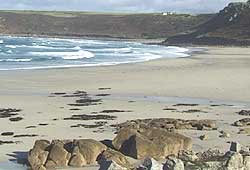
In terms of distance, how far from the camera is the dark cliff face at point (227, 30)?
3706 inches

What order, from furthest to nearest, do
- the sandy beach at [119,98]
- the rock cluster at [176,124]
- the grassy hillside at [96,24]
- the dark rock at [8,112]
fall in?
the grassy hillside at [96,24] < the dark rock at [8,112] < the rock cluster at [176,124] < the sandy beach at [119,98]

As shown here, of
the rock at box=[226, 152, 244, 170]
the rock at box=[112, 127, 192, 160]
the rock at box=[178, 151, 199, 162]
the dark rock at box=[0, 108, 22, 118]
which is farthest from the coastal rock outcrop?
the dark rock at box=[0, 108, 22, 118]

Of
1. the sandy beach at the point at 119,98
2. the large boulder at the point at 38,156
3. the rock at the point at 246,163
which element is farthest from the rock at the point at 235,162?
the large boulder at the point at 38,156

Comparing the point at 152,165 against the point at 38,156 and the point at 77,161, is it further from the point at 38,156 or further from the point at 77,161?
the point at 38,156

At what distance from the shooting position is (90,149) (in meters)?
11.9

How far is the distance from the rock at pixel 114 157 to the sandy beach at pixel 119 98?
7.05ft

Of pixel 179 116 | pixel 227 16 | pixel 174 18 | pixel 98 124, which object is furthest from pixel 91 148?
pixel 174 18

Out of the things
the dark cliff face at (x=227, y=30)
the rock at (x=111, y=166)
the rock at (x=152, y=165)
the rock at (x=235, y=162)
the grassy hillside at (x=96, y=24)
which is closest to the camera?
the rock at (x=152, y=165)

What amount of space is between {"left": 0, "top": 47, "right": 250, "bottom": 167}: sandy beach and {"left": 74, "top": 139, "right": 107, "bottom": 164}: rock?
1.73m

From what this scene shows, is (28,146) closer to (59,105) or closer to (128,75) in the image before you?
(59,105)

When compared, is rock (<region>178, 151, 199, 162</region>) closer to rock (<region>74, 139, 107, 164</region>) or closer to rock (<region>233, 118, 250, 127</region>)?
rock (<region>74, 139, 107, 164</region>)

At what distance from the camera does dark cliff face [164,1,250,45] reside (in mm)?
94131

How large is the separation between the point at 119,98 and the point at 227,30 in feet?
279

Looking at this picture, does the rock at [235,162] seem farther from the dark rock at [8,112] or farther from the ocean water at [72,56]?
the ocean water at [72,56]
